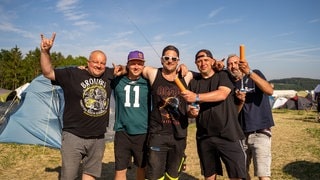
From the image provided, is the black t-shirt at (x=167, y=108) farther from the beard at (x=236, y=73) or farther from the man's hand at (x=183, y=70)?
the beard at (x=236, y=73)

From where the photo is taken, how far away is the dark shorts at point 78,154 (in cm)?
474

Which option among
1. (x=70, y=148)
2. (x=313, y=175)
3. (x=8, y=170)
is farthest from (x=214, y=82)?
(x=8, y=170)

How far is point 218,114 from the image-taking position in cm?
444

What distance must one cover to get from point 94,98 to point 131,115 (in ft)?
2.16

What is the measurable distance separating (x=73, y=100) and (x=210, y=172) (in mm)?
2438

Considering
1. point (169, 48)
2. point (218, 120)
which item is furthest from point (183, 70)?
point (218, 120)

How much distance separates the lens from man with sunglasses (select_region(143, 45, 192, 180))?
4574 mm

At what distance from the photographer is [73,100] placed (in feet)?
15.7

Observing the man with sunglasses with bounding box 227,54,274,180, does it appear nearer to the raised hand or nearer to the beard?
the beard

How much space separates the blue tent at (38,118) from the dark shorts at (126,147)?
587 centimetres

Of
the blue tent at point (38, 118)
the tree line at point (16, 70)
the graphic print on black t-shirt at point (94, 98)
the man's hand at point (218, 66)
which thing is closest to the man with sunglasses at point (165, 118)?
the man's hand at point (218, 66)

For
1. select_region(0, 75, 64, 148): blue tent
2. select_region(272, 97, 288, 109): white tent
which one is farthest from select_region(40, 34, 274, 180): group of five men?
select_region(272, 97, 288, 109): white tent

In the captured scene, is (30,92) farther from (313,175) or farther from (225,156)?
(313,175)

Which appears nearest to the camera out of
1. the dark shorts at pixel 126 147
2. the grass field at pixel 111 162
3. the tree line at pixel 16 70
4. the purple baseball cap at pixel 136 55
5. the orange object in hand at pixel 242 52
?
the orange object in hand at pixel 242 52
